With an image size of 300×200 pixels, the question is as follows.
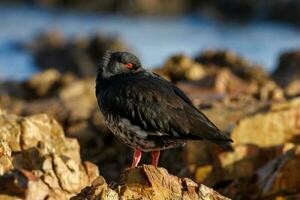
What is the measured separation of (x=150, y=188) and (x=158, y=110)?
1.50 m

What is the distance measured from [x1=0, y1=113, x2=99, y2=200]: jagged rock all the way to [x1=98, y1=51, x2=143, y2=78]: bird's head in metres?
0.85

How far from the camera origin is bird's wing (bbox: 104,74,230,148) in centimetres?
784

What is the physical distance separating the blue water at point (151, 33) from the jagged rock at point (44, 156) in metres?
18.9

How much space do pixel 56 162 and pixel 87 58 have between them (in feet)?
63.9

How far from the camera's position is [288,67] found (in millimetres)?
18469

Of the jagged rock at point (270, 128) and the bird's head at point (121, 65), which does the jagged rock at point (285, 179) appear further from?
the bird's head at point (121, 65)

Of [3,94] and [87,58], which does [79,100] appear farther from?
[87,58]

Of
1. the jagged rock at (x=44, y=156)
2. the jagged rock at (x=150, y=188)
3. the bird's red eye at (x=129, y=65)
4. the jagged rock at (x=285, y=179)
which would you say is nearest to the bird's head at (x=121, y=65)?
the bird's red eye at (x=129, y=65)

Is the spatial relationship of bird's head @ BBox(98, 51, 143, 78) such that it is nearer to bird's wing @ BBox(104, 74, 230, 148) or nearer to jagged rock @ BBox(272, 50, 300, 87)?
bird's wing @ BBox(104, 74, 230, 148)

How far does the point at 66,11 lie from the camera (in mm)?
42250

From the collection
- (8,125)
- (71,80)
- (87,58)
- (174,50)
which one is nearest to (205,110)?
(8,125)

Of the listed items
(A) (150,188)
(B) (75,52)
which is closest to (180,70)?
(A) (150,188)

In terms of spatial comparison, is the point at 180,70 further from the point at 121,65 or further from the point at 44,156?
the point at 44,156

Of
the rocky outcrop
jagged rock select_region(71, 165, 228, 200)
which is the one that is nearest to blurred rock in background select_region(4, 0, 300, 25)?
the rocky outcrop
